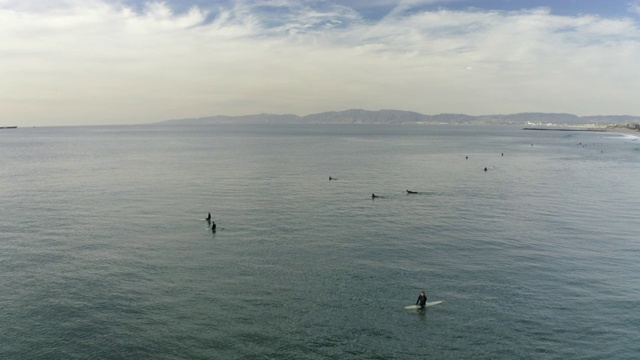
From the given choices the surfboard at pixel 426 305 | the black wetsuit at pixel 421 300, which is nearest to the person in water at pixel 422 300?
the black wetsuit at pixel 421 300

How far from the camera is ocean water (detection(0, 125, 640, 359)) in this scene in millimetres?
34344

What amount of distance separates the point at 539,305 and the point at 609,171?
10895 centimetres

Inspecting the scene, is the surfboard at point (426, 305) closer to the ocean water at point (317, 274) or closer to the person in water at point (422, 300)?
the person in water at point (422, 300)

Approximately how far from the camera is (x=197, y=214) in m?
72.9

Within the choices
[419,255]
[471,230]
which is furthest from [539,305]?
[471,230]

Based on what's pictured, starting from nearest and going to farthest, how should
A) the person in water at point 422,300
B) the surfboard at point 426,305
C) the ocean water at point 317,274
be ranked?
the ocean water at point 317,274 < the person in water at point 422,300 < the surfboard at point 426,305

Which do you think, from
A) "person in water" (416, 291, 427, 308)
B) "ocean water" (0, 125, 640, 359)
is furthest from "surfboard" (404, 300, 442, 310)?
"ocean water" (0, 125, 640, 359)

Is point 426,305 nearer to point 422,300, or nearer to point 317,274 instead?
point 422,300

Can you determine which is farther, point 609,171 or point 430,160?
point 430,160

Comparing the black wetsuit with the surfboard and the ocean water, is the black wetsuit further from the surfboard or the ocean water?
the ocean water

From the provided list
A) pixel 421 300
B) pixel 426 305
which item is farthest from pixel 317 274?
pixel 426 305

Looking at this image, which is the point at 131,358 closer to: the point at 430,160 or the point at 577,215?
the point at 577,215

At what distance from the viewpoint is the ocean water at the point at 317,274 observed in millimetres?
34344

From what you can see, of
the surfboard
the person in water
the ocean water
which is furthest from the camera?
the surfboard
